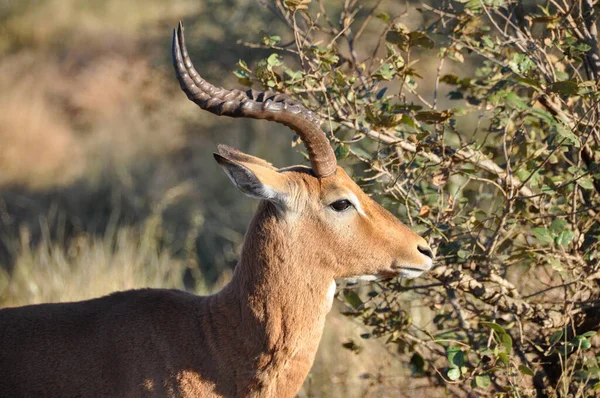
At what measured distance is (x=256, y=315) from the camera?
458 cm

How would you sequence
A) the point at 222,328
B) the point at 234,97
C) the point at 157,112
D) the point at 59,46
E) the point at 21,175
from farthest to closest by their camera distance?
the point at 59,46 → the point at 157,112 → the point at 21,175 → the point at 222,328 → the point at 234,97

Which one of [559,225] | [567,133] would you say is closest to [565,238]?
[559,225]

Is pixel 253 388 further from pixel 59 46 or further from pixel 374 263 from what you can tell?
pixel 59 46

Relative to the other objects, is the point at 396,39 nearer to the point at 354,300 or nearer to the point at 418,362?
the point at 354,300

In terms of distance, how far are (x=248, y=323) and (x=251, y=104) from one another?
3.84ft

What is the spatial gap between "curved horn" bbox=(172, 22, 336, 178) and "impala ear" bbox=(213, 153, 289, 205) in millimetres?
230

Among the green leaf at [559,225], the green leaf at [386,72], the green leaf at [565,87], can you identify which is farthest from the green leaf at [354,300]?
the green leaf at [565,87]

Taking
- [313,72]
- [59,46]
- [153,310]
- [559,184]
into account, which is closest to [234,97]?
[313,72]

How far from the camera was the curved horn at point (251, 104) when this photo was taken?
4281 mm

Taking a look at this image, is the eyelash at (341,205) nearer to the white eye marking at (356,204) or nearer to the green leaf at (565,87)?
the white eye marking at (356,204)

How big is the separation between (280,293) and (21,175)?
39.6ft

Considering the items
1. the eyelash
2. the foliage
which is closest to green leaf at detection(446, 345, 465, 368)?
the foliage

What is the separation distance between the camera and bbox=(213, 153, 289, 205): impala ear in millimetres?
4430

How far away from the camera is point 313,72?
522cm
